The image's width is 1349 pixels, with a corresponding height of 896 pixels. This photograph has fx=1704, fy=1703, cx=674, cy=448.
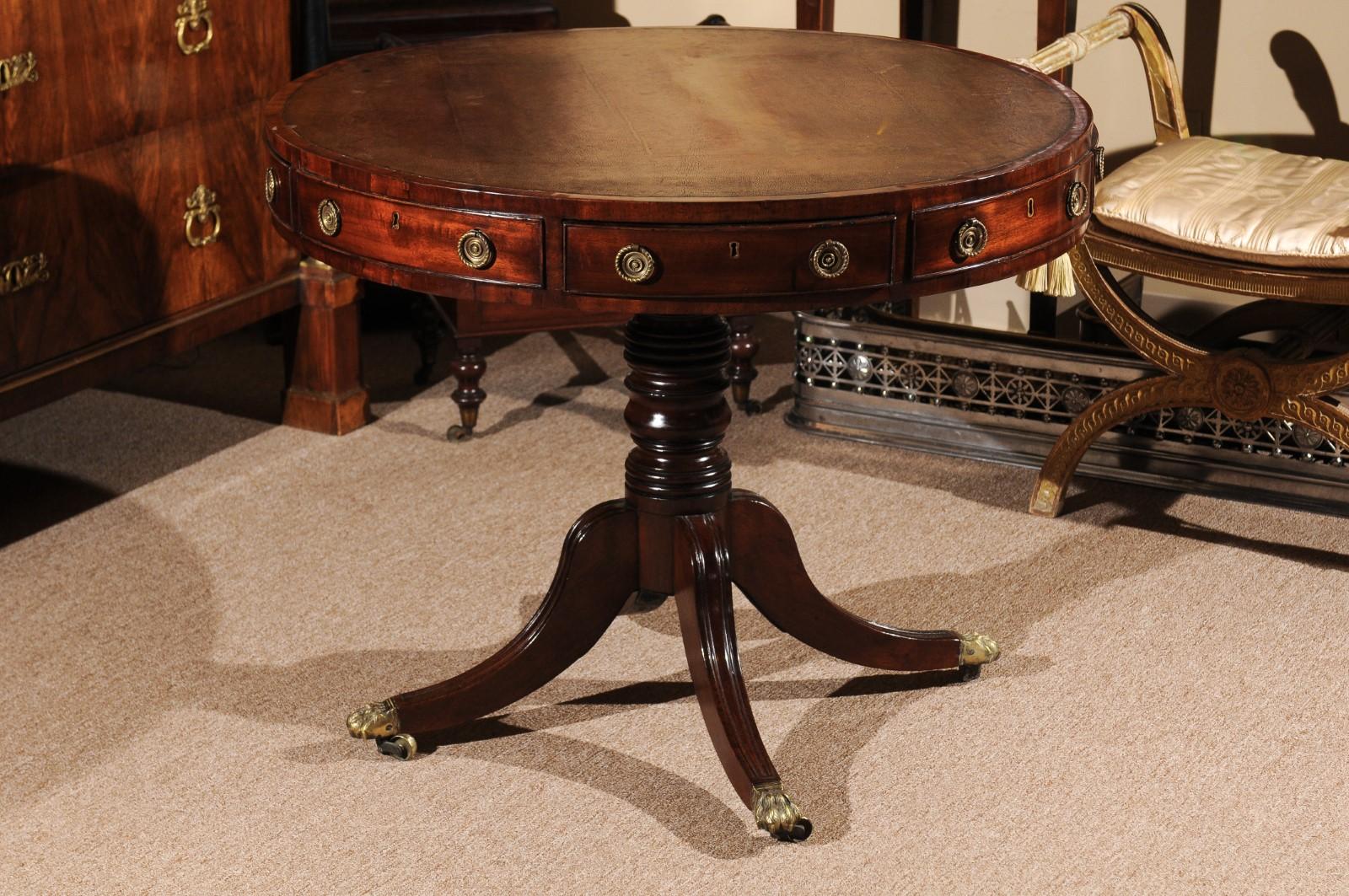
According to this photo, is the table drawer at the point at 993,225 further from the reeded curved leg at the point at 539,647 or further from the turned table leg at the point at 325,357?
the turned table leg at the point at 325,357

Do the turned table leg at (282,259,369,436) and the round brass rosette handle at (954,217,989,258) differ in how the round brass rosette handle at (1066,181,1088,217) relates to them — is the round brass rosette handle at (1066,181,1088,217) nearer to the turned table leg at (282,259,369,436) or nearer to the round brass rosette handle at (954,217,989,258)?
the round brass rosette handle at (954,217,989,258)

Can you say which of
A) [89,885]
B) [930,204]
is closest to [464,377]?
[89,885]

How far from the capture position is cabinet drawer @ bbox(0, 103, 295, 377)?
9.80 ft

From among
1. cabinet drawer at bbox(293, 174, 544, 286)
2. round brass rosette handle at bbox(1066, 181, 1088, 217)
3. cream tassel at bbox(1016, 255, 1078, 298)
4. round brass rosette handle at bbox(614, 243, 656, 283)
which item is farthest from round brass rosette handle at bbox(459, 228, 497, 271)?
cream tassel at bbox(1016, 255, 1078, 298)

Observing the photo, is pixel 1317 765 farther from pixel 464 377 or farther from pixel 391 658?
pixel 464 377

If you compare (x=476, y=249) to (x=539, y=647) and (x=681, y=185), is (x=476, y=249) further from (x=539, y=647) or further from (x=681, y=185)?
(x=539, y=647)

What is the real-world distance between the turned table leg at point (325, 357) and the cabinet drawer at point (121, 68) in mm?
415

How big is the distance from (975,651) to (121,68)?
184 centimetres

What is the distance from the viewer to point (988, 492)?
3.33m

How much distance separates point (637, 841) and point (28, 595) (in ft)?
4.25

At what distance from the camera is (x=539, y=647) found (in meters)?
2.39

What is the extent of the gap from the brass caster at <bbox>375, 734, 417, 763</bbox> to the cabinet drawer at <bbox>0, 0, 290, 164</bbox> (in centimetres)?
126

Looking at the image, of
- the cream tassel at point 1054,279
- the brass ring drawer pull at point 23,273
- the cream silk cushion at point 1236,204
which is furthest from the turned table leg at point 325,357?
the cream silk cushion at point 1236,204

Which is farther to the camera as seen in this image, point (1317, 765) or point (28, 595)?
point (28, 595)
